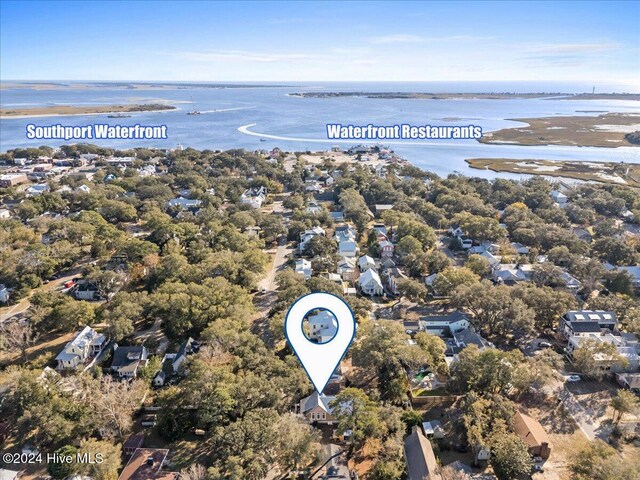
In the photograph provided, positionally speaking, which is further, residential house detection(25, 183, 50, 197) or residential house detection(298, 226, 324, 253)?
residential house detection(25, 183, 50, 197)

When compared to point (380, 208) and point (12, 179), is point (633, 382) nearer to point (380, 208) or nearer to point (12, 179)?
point (380, 208)

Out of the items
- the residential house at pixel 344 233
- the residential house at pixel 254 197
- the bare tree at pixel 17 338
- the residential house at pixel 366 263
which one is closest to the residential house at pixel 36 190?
the residential house at pixel 254 197

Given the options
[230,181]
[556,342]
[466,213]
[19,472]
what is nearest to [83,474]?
[19,472]

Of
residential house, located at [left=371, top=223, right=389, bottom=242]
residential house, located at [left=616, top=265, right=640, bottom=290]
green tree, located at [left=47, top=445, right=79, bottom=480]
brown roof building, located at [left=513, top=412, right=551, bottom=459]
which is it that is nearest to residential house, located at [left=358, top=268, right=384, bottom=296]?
residential house, located at [left=371, top=223, right=389, bottom=242]

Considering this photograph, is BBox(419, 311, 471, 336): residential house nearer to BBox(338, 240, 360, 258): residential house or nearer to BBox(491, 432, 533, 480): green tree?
BBox(491, 432, 533, 480): green tree

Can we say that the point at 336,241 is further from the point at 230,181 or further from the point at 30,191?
the point at 30,191

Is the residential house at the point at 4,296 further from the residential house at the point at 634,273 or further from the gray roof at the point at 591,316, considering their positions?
the residential house at the point at 634,273
